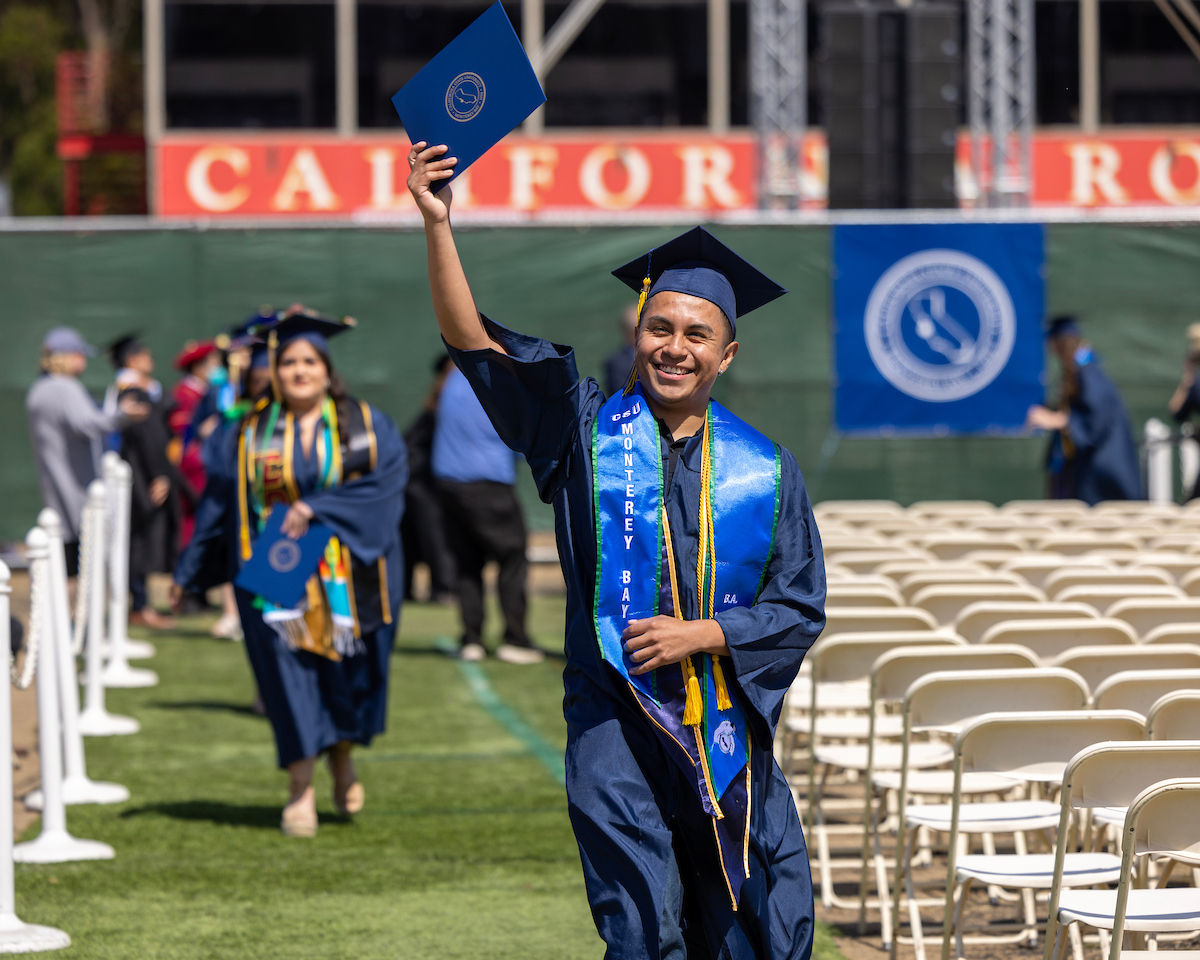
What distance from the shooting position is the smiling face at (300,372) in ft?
20.0

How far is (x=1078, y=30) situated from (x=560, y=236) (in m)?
12.3

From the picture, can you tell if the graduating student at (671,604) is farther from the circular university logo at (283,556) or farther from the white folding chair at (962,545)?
the white folding chair at (962,545)

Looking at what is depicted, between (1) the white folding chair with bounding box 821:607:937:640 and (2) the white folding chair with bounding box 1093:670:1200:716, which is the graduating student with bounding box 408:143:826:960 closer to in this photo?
(2) the white folding chair with bounding box 1093:670:1200:716

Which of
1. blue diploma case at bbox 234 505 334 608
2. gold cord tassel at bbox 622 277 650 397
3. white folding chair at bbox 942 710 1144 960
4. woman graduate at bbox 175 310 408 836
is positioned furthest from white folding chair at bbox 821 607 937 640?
gold cord tassel at bbox 622 277 650 397

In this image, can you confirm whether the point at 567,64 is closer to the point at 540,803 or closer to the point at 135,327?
the point at 135,327

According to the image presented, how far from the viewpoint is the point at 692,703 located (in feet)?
10.6

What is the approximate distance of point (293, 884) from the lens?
5.43 meters

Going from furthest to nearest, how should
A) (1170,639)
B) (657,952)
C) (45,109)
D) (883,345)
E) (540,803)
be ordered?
(45,109) → (883,345) → (540,803) → (1170,639) → (657,952)

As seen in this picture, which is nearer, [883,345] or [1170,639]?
[1170,639]

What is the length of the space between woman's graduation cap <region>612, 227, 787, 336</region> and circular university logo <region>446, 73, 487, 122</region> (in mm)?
416

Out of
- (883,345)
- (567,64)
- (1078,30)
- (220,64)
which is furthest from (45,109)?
(883,345)

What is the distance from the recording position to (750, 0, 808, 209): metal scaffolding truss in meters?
14.3

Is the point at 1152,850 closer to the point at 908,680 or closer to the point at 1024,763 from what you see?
the point at 1024,763

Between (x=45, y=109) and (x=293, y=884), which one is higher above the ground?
(x=45, y=109)
